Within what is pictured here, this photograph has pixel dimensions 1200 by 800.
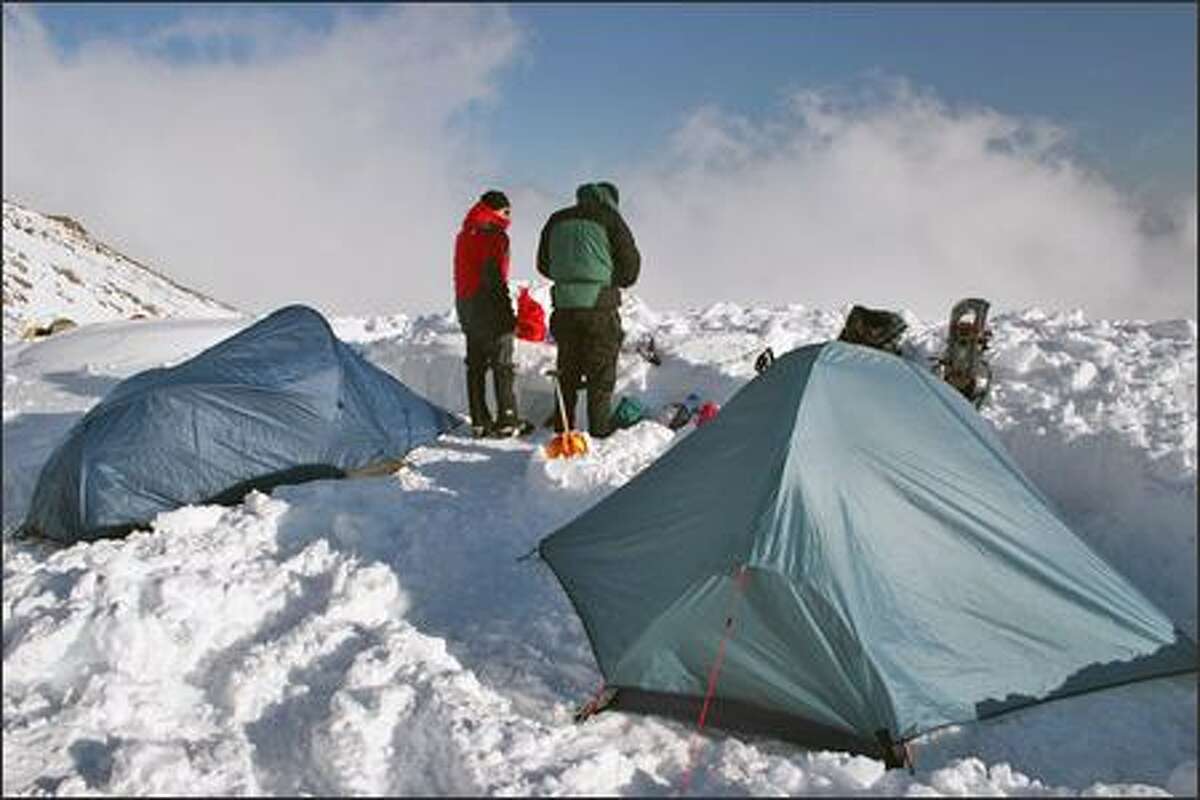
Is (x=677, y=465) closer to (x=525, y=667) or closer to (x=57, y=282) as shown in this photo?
(x=525, y=667)

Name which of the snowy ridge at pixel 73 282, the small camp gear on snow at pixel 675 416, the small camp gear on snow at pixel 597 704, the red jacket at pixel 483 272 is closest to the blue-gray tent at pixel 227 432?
the red jacket at pixel 483 272

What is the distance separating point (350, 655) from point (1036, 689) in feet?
10.2

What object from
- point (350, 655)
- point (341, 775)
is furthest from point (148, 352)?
point (341, 775)

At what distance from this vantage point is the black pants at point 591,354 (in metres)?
8.35

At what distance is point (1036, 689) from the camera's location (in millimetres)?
4551

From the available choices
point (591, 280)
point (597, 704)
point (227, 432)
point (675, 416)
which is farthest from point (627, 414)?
point (597, 704)

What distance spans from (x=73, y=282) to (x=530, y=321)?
27393mm

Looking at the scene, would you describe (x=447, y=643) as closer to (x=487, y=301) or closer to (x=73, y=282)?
(x=487, y=301)

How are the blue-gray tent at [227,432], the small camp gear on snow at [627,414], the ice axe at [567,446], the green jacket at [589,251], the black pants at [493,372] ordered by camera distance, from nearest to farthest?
the blue-gray tent at [227,432]
the ice axe at [567,446]
the green jacket at [589,251]
the small camp gear on snow at [627,414]
the black pants at [493,372]

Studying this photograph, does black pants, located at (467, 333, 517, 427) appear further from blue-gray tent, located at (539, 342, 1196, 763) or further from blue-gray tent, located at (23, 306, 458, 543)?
blue-gray tent, located at (539, 342, 1196, 763)

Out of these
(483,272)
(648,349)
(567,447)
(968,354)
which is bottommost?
(567,447)

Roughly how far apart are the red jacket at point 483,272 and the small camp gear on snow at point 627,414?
4.04ft

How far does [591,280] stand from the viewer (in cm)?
819

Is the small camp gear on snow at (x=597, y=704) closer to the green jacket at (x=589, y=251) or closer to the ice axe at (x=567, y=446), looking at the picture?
the ice axe at (x=567, y=446)
